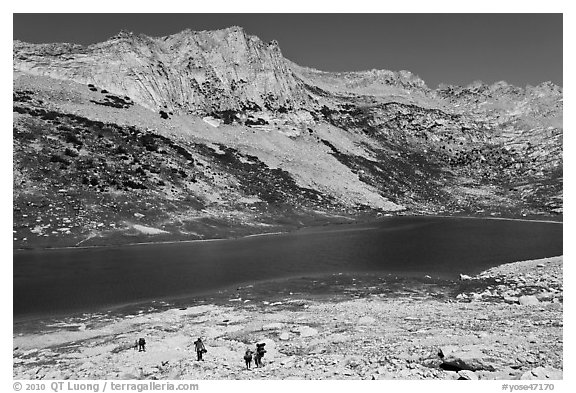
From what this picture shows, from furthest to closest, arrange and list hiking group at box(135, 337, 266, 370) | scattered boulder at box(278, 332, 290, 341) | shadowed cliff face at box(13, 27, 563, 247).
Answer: shadowed cliff face at box(13, 27, 563, 247), scattered boulder at box(278, 332, 290, 341), hiking group at box(135, 337, 266, 370)

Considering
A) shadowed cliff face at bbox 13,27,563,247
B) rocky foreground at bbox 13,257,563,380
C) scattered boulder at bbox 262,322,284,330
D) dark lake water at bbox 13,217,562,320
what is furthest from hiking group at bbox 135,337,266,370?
shadowed cliff face at bbox 13,27,563,247

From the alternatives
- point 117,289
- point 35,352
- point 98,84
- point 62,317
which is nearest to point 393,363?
point 35,352

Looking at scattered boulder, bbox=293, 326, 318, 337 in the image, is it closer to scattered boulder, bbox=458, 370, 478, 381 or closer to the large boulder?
the large boulder

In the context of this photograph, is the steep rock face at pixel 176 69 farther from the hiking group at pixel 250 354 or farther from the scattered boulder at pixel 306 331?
the hiking group at pixel 250 354

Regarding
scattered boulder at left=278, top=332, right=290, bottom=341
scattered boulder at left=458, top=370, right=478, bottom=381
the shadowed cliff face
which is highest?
the shadowed cliff face

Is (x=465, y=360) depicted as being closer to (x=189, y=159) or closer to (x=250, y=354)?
(x=250, y=354)
